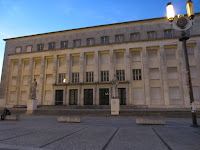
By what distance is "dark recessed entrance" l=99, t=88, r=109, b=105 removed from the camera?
27.8 m

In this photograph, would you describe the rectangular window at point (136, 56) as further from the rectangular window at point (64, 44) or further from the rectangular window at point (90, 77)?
the rectangular window at point (64, 44)

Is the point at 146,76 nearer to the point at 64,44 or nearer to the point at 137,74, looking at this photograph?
the point at 137,74

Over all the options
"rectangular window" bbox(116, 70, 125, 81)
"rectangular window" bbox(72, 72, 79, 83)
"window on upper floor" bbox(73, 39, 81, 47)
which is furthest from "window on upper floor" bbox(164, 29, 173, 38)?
"rectangular window" bbox(72, 72, 79, 83)

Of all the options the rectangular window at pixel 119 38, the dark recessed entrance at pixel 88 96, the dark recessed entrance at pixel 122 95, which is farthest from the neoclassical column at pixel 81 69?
the rectangular window at pixel 119 38

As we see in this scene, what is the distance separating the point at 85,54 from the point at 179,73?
17.9 metres

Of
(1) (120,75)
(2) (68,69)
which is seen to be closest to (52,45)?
(2) (68,69)

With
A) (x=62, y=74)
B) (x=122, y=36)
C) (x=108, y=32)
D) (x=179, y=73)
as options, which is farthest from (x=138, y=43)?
(x=62, y=74)

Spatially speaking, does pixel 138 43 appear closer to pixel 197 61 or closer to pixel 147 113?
pixel 197 61

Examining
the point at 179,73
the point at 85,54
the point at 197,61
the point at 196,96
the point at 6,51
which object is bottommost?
the point at 196,96

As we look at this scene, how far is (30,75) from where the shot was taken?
105 feet

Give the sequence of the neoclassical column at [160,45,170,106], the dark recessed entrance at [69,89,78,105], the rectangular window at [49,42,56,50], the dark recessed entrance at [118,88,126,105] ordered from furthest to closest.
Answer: the rectangular window at [49,42,56,50], the dark recessed entrance at [69,89,78,105], the dark recessed entrance at [118,88,126,105], the neoclassical column at [160,45,170,106]

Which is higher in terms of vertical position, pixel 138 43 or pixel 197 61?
pixel 138 43

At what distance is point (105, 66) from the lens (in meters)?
29.3

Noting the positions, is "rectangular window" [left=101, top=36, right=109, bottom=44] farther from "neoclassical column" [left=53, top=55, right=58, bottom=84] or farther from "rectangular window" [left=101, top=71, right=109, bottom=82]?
"neoclassical column" [left=53, top=55, right=58, bottom=84]
